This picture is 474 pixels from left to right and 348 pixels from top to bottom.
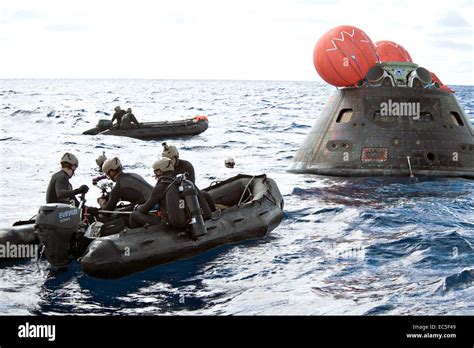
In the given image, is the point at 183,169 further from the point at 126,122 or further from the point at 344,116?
the point at 126,122

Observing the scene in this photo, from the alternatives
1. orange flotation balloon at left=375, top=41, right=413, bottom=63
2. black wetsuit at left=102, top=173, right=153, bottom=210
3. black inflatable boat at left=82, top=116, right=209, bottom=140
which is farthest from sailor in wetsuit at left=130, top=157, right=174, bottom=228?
black inflatable boat at left=82, top=116, right=209, bottom=140

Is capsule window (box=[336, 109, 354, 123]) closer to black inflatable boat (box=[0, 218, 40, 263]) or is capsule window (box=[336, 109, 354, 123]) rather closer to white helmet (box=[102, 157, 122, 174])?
white helmet (box=[102, 157, 122, 174])

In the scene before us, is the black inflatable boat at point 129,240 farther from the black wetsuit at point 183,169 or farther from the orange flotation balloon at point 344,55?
the orange flotation balloon at point 344,55

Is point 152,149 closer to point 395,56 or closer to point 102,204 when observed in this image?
point 395,56

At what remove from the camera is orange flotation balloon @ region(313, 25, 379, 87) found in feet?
68.8

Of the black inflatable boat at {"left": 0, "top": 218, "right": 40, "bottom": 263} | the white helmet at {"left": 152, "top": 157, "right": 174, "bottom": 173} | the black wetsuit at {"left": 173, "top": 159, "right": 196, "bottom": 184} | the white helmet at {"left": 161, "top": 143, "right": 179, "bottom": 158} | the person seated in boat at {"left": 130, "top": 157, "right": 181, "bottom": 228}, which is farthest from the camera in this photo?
the black wetsuit at {"left": 173, "top": 159, "right": 196, "bottom": 184}

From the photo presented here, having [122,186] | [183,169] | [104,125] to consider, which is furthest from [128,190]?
[104,125]

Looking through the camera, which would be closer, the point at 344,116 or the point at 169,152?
the point at 169,152

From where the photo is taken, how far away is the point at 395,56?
23.6 m

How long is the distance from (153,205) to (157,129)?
75.3 ft

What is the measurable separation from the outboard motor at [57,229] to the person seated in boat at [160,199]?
44.6 inches

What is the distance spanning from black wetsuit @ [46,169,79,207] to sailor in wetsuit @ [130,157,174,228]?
127cm

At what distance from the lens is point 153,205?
39.5 feet

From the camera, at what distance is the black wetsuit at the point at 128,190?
12.6 m
